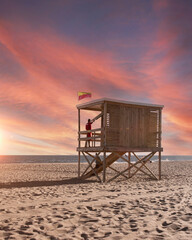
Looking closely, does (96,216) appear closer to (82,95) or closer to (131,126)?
(131,126)

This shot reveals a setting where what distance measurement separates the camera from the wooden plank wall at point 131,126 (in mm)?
15922

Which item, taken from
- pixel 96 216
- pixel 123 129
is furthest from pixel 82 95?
pixel 96 216

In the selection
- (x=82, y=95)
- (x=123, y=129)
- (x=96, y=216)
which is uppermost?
(x=82, y=95)

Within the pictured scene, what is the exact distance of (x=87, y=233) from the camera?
20.3 ft

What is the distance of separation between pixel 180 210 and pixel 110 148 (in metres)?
7.65

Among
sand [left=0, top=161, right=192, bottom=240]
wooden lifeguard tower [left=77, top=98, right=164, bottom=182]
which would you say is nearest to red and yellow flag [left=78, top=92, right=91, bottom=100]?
wooden lifeguard tower [left=77, top=98, right=164, bottom=182]

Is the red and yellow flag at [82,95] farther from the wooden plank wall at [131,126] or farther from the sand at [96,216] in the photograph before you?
the sand at [96,216]

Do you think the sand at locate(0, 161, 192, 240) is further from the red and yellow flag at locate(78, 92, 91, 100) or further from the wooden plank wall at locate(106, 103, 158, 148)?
the red and yellow flag at locate(78, 92, 91, 100)

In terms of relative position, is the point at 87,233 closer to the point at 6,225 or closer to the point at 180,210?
the point at 6,225

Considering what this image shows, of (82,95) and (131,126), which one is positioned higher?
(82,95)

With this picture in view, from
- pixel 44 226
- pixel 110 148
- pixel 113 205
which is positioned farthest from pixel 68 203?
pixel 110 148

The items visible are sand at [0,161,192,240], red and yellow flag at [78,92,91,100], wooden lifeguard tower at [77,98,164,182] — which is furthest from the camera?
red and yellow flag at [78,92,91,100]

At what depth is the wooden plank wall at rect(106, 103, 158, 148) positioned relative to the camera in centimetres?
1592

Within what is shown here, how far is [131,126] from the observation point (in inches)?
Answer: 648
